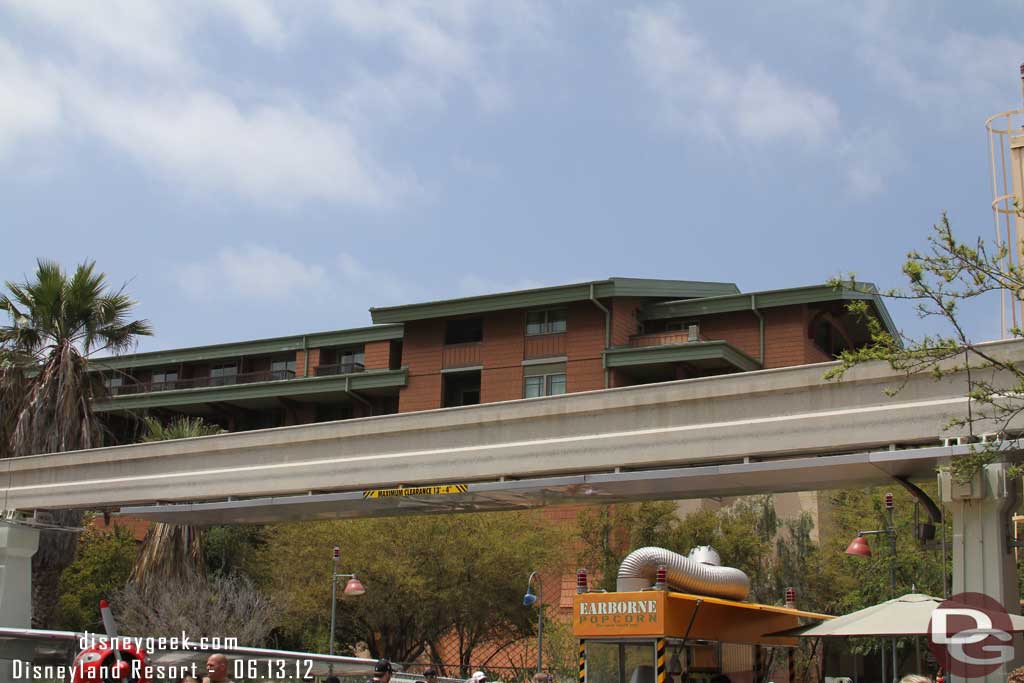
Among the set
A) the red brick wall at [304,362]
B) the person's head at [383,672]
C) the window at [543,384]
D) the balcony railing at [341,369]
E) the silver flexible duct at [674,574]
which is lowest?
the person's head at [383,672]

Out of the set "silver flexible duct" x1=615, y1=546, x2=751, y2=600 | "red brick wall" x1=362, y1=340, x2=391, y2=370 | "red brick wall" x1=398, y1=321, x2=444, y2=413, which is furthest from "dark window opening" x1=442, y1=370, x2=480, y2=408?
"silver flexible duct" x1=615, y1=546, x2=751, y2=600

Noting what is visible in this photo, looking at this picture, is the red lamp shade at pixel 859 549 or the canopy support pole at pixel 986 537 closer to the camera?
the canopy support pole at pixel 986 537

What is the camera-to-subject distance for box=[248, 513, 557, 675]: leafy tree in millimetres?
37250

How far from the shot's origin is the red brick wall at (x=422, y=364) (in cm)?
5459

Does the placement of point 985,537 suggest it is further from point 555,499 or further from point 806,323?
point 806,323

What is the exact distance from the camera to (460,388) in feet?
181

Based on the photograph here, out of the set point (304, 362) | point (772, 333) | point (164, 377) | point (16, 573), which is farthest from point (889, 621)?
point (164, 377)

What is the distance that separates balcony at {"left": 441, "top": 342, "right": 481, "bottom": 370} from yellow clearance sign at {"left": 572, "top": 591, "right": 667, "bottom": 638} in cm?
3554

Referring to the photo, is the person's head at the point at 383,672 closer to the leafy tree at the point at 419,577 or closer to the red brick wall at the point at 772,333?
the leafy tree at the point at 419,577

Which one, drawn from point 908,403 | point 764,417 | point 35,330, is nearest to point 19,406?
point 35,330

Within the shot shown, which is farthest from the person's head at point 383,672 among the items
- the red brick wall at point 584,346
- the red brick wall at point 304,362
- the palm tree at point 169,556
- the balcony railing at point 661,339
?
the red brick wall at point 304,362

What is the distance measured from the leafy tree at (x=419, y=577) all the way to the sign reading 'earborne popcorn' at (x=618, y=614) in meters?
19.0

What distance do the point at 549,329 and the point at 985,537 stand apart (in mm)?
37448

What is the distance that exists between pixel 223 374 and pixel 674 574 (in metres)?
52.5
